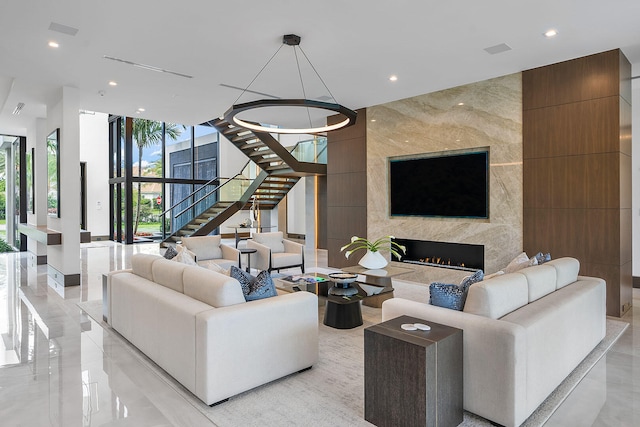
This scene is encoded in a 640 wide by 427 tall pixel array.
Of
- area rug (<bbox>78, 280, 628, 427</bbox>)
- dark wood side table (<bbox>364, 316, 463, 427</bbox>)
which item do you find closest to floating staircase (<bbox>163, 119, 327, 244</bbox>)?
area rug (<bbox>78, 280, 628, 427</bbox>)

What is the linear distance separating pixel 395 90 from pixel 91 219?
11646 mm

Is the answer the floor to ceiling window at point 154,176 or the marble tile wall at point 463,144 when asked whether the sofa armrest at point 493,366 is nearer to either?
the marble tile wall at point 463,144

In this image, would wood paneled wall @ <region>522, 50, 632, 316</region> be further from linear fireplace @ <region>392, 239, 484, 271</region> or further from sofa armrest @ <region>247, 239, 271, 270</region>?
sofa armrest @ <region>247, 239, 271, 270</region>

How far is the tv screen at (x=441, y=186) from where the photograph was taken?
6.34m

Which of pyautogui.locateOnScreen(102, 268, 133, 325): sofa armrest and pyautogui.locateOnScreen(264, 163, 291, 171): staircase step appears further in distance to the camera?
pyautogui.locateOnScreen(264, 163, 291, 171): staircase step

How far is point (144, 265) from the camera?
3.97m

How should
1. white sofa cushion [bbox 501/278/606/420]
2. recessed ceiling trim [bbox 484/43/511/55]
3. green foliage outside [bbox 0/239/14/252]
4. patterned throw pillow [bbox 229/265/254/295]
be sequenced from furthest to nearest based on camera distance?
green foliage outside [bbox 0/239/14/252]
recessed ceiling trim [bbox 484/43/511/55]
patterned throw pillow [bbox 229/265/254/295]
white sofa cushion [bbox 501/278/606/420]

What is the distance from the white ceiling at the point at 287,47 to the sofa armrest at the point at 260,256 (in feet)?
9.01

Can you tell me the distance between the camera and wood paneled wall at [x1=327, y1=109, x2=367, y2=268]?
8.00 metres

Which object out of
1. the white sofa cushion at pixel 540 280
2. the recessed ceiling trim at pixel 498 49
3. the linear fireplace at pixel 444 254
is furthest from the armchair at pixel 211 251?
the recessed ceiling trim at pixel 498 49

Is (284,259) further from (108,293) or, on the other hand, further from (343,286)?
(108,293)

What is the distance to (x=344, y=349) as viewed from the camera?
3797 mm

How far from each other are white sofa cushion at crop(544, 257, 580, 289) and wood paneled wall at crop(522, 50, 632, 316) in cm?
163

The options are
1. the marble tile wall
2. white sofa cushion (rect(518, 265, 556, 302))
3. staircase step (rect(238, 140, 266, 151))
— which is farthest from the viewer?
staircase step (rect(238, 140, 266, 151))
